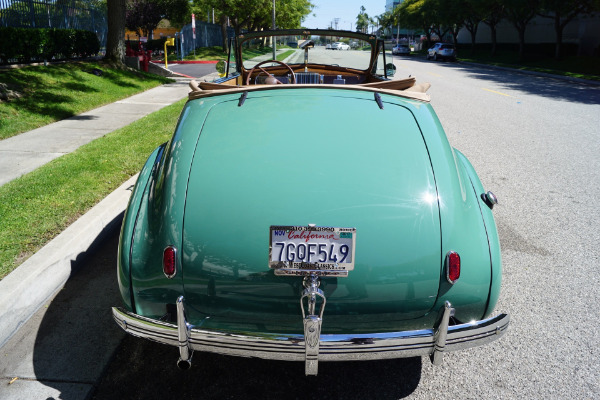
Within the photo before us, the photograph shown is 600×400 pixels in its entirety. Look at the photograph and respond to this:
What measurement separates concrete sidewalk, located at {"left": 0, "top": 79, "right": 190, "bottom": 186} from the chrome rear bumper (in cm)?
408

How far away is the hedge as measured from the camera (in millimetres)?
11664

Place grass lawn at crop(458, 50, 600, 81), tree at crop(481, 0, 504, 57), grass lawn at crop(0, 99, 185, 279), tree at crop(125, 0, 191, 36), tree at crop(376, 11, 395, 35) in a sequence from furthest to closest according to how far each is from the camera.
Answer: tree at crop(376, 11, 395, 35), tree at crop(125, 0, 191, 36), tree at crop(481, 0, 504, 57), grass lawn at crop(458, 50, 600, 81), grass lawn at crop(0, 99, 185, 279)

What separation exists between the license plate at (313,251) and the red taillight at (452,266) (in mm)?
431

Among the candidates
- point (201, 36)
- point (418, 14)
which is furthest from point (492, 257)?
point (418, 14)

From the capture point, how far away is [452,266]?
2.17 metres

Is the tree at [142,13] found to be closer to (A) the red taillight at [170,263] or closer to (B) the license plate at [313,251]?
(A) the red taillight at [170,263]

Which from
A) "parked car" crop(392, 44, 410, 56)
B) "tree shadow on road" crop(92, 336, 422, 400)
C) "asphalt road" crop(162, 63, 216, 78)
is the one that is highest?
"parked car" crop(392, 44, 410, 56)

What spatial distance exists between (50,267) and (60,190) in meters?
1.63

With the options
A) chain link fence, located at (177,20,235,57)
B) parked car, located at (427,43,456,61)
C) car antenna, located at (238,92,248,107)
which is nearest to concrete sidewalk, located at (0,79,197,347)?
car antenna, located at (238,92,248,107)

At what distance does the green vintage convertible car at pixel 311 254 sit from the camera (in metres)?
2.09

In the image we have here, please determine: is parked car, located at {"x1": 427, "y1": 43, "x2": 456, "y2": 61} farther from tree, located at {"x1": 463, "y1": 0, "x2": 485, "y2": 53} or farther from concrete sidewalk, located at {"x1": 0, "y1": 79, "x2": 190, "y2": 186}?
concrete sidewalk, located at {"x1": 0, "y1": 79, "x2": 190, "y2": 186}

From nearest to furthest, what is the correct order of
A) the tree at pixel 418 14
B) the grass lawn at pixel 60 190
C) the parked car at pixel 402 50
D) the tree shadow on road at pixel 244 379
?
the tree shadow on road at pixel 244 379
the grass lawn at pixel 60 190
the tree at pixel 418 14
the parked car at pixel 402 50

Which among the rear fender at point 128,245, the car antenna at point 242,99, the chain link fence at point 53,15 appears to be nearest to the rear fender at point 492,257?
the car antenna at point 242,99

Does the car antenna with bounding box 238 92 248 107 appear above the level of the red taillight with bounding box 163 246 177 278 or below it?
above
